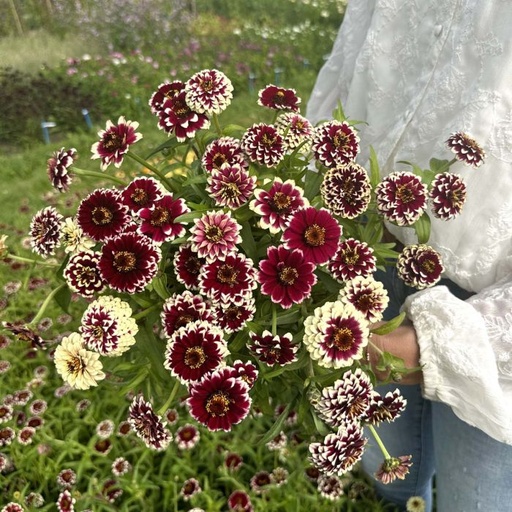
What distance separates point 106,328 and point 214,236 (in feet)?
0.57

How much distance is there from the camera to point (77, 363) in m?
0.75

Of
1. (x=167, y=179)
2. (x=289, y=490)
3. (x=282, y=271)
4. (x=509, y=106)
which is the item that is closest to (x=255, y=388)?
(x=282, y=271)

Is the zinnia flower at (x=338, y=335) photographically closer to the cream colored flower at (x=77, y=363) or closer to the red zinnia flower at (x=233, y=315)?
the red zinnia flower at (x=233, y=315)

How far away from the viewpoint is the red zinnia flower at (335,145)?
Result: 815mm

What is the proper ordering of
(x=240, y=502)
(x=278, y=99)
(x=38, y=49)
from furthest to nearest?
→ (x=38, y=49) → (x=240, y=502) → (x=278, y=99)

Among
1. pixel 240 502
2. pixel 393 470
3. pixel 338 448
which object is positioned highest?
pixel 338 448

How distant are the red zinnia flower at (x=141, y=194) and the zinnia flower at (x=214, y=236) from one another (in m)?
0.07

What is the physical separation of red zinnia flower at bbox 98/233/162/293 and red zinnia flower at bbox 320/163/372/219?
0.24m

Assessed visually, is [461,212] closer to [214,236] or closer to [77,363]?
[214,236]

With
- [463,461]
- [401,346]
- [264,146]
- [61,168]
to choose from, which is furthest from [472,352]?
[61,168]

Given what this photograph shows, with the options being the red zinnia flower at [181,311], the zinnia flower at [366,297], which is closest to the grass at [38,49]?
the red zinnia flower at [181,311]

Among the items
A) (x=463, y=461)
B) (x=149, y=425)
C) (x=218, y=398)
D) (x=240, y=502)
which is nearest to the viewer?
(x=218, y=398)

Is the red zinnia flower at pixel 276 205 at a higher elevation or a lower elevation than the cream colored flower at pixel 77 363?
higher

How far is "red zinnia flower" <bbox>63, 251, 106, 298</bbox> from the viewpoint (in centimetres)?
73
